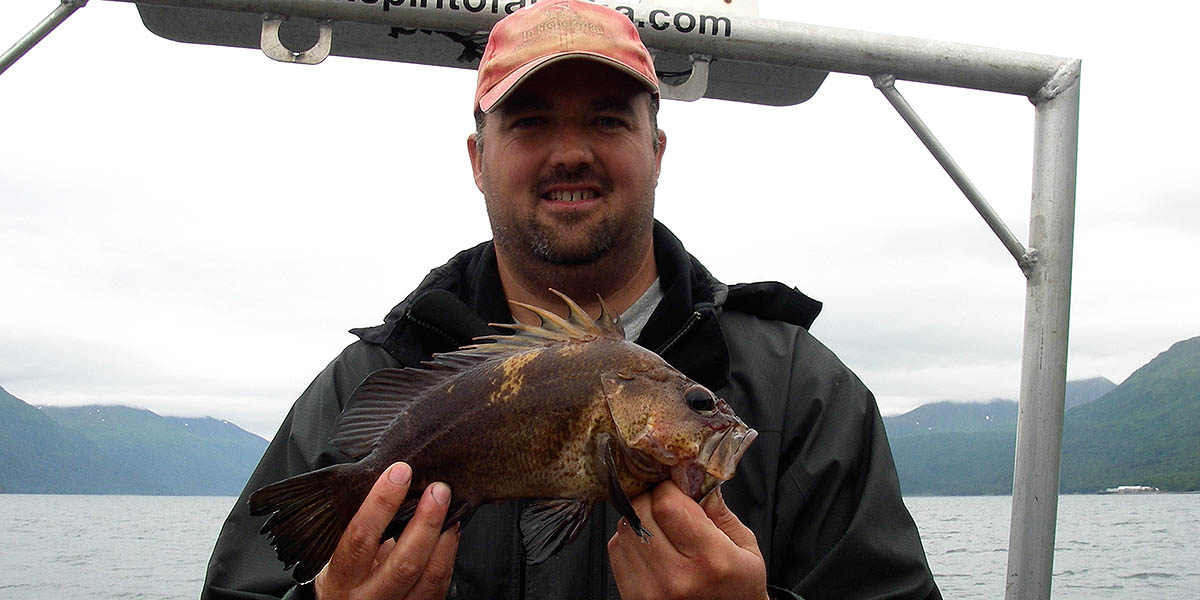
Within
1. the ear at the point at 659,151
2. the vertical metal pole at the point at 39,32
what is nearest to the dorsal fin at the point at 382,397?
the ear at the point at 659,151

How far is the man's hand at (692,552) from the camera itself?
2.45 m

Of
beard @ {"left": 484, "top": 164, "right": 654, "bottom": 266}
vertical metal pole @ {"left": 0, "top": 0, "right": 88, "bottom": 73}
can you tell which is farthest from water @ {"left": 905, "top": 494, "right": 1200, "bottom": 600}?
vertical metal pole @ {"left": 0, "top": 0, "right": 88, "bottom": 73}

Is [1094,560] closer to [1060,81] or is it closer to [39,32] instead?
[1060,81]

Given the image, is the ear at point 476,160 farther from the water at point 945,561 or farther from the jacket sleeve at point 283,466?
the water at point 945,561

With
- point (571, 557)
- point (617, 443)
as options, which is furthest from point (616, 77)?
point (571, 557)

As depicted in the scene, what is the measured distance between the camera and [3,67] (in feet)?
12.8

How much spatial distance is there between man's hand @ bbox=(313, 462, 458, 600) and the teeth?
1.25 m

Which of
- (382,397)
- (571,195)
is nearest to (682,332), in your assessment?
(571,195)

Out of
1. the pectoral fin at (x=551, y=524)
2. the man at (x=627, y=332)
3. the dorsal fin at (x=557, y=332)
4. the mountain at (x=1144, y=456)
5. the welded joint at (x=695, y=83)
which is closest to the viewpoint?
the pectoral fin at (x=551, y=524)

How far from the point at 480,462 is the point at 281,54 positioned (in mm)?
2355

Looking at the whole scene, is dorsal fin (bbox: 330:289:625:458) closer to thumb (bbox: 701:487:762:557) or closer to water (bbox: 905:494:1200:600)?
thumb (bbox: 701:487:762:557)

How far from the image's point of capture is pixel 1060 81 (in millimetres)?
4008

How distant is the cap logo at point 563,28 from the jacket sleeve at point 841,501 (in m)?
1.60

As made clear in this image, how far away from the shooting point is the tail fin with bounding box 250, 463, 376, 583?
8.38ft
